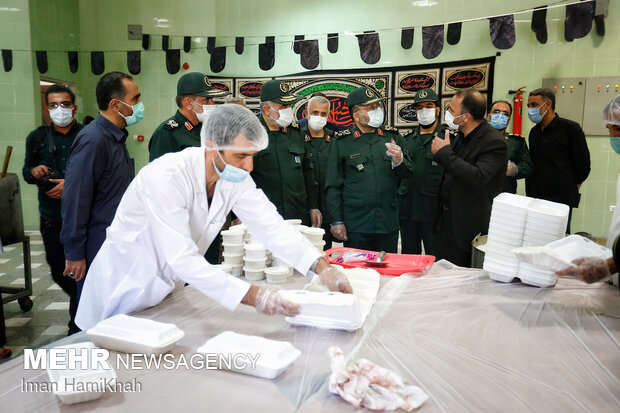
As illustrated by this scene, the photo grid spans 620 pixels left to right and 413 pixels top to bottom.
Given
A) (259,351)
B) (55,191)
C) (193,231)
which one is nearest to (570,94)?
(193,231)

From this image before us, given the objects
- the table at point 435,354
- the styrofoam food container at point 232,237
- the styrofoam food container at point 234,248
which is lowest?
the table at point 435,354

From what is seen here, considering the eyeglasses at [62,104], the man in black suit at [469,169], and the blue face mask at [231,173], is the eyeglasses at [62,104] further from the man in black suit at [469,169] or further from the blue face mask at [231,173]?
the man in black suit at [469,169]

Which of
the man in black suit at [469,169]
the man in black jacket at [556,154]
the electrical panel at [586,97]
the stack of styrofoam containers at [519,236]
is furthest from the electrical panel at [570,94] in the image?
the stack of styrofoam containers at [519,236]

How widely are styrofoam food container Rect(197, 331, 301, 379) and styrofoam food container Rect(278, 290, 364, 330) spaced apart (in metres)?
0.21

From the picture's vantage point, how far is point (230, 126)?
165 cm

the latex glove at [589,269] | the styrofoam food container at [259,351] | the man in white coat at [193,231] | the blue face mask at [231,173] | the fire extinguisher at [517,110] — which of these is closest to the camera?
the styrofoam food container at [259,351]

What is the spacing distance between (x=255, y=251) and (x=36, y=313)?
2.64m

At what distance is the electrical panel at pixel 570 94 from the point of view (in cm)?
532

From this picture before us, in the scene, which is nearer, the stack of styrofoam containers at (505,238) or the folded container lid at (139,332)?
the folded container lid at (139,332)

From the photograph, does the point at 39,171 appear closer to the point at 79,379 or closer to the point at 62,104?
the point at 62,104

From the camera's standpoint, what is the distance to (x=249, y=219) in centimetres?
189

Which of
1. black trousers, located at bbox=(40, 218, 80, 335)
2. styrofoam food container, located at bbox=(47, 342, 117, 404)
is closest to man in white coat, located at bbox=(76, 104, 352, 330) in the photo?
styrofoam food container, located at bbox=(47, 342, 117, 404)

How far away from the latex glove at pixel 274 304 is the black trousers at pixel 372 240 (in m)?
1.93

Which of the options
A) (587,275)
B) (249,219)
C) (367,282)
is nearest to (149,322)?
(249,219)
